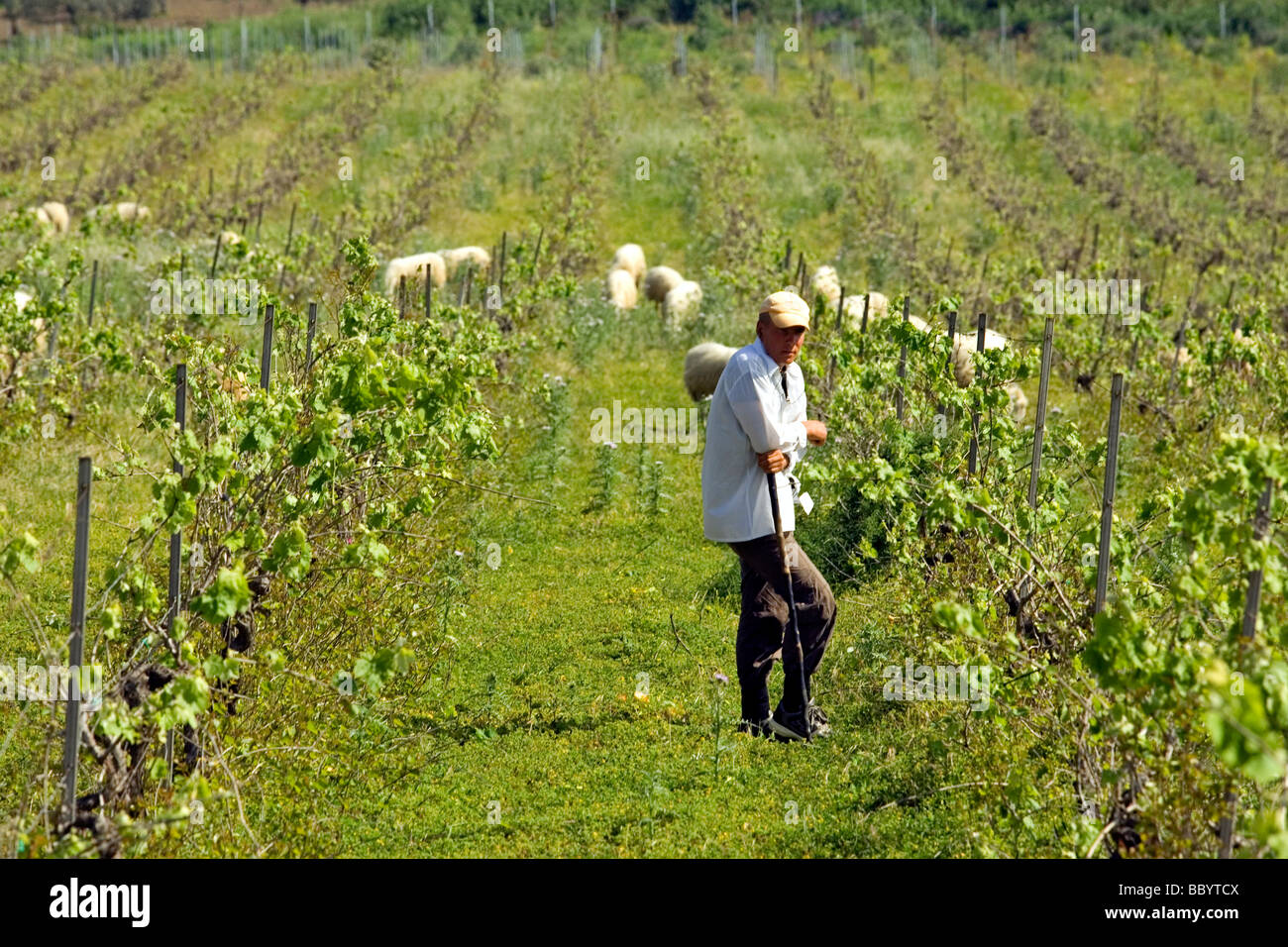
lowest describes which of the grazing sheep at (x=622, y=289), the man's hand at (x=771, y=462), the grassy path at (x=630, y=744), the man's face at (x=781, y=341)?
the grassy path at (x=630, y=744)

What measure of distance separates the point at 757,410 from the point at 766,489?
35cm

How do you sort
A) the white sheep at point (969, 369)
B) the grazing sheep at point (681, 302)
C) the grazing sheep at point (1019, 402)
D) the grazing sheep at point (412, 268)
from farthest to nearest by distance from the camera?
the grazing sheep at point (412, 268)
the grazing sheep at point (681, 302)
the grazing sheep at point (1019, 402)
the white sheep at point (969, 369)

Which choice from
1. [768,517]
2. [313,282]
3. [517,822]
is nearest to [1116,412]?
[768,517]

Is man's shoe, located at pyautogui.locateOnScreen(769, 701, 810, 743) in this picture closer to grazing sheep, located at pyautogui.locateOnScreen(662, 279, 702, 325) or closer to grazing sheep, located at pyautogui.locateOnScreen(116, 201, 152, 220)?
grazing sheep, located at pyautogui.locateOnScreen(662, 279, 702, 325)

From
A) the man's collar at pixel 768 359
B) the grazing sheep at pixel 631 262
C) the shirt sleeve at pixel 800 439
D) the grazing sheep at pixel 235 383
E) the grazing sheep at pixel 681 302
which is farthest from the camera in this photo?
the grazing sheep at pixel 631 262

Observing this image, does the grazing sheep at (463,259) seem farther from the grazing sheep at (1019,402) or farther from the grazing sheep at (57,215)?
the grazing sheep at (1019,402)

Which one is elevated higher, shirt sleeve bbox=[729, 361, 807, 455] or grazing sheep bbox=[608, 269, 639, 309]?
shirt sleeve bbox=[729, 361, 807, 455]

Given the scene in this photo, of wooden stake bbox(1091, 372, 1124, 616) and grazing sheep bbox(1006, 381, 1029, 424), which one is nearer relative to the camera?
wooden stake bbox(1091, 372, 1124, 616)

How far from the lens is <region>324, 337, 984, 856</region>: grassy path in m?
5.14

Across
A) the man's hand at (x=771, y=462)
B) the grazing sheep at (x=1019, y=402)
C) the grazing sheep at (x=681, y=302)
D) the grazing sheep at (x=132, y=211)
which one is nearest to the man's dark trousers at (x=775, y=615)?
the man's hand at (x=771, y=462)

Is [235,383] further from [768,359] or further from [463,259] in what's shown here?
[463,259]

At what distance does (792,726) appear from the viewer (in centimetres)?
592

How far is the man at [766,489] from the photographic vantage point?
553cm

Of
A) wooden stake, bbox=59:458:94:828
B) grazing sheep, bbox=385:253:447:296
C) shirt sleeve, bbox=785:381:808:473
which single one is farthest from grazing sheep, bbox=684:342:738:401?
wooden stake, bbox=59:458:94:828
